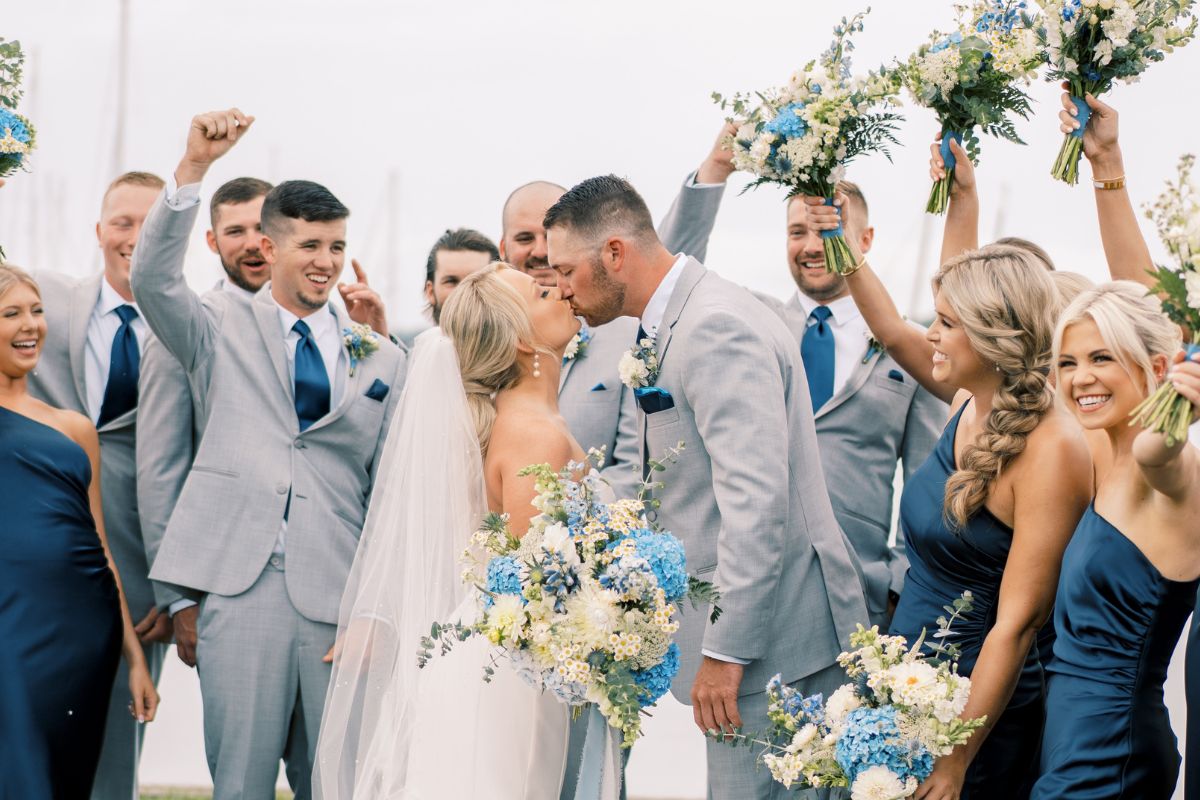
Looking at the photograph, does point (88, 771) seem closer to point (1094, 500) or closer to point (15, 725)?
point (15, 725)

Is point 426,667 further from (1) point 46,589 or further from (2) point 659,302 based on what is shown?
(1) point 46,589

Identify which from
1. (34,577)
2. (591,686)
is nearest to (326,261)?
(34,577)

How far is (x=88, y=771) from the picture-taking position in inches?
217

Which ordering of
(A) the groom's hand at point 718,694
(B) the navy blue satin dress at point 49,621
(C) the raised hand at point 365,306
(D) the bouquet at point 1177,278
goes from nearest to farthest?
(D) the bouquet at point 1177,278 → (A) the groom's hand at point 718,694 → (B) the navy blue satin dress at point 49,621 → (C) the raised hand at point 365,306

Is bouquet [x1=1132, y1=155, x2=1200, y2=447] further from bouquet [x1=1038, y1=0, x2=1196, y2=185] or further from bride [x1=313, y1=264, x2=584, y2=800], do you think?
bride [x1=313, y1=264, x2=584, y2=800]

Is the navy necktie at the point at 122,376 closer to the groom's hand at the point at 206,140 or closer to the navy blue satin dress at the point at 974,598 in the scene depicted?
the groom's hand at the point at 206,140

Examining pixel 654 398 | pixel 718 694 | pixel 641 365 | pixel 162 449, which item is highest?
pixel 641 365

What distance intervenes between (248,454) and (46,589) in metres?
0.97

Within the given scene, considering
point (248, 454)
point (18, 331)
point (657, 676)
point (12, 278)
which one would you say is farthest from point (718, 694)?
point (12, 278)

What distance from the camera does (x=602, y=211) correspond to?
189 inches

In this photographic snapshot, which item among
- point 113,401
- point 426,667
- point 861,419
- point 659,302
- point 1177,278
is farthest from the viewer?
point 113,401

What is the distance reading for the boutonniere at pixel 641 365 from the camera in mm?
4676

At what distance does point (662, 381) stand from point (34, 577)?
2.72m

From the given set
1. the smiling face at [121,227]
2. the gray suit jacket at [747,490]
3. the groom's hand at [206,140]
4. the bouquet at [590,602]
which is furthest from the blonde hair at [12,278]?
the gray suit jacket at [747,490]
